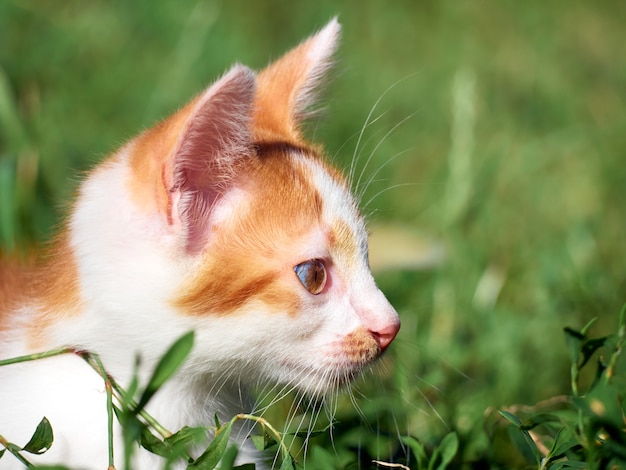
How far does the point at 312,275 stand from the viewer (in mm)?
1397

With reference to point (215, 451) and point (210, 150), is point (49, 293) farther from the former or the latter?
point (215, 451)

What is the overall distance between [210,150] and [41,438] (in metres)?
0.48

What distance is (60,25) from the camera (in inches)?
133

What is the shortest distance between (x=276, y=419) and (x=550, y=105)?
2508 millimetres

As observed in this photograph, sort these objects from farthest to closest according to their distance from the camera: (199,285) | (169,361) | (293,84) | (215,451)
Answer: (293,84) < (199,285) < (215,451) < (169,361)

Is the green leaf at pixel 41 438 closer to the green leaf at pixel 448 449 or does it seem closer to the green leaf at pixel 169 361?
the green leaf at pixel 169 361

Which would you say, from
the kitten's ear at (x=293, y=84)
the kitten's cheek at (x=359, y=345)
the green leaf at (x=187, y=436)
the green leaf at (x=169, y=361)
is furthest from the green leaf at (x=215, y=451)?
the kitten's ear at (x=293, y=84)

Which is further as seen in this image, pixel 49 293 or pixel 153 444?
pixel 49 293

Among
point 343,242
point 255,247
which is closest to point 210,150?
point 255,247

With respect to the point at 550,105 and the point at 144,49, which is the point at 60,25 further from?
the point at 550,105

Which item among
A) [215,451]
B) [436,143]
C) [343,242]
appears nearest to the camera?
[215,451]

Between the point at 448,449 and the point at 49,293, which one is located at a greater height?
the point at 49,293

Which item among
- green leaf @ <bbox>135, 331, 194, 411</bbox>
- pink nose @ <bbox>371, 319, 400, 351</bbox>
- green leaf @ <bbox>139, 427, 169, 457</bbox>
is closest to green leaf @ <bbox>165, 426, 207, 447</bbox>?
green leaf @ <bbox>139, 427, 169, 457</bbox>

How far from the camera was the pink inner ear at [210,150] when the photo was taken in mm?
1269
